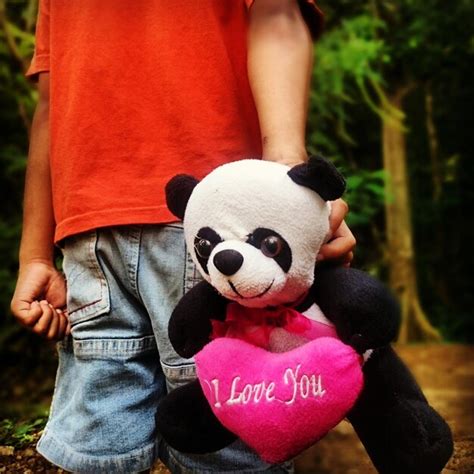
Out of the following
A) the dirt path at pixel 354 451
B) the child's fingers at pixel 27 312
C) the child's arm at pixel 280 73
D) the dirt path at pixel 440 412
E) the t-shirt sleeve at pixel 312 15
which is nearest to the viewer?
the child's arm at pixel 280 73

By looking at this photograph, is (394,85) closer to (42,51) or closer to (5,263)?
(5,263)

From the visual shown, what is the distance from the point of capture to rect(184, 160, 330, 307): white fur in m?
0.86

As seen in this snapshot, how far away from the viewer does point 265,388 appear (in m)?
0.87

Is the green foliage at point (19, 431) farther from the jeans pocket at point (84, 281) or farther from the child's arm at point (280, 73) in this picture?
the child's arm at point (280, 73)

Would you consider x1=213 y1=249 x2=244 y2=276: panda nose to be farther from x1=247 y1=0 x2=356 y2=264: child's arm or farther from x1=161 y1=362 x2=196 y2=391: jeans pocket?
x1=161 y1=362 x2=196 y2=391: jeans pocket

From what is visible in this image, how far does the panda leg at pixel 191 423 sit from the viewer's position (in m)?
0.98

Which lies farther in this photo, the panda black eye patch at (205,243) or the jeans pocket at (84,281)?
the jeans pocket at (84,281)

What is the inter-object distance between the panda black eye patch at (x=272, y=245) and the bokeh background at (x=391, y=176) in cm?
65

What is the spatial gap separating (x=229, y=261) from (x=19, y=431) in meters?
1.11

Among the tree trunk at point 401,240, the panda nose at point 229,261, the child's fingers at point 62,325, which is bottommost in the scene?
the tree trunk at point 401,240

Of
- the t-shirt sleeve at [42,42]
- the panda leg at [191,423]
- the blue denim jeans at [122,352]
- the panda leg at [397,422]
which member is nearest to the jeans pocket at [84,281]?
the blue denim jeans at [122,352]

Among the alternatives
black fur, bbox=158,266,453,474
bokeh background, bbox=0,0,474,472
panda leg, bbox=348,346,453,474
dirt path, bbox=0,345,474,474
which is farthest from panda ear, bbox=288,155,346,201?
dirt path, bbox=0,345,474,474

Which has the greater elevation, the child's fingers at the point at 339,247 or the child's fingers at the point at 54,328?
the child's fingers at the point at 339,247

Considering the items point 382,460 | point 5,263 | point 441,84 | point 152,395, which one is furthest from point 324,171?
point 441,84
